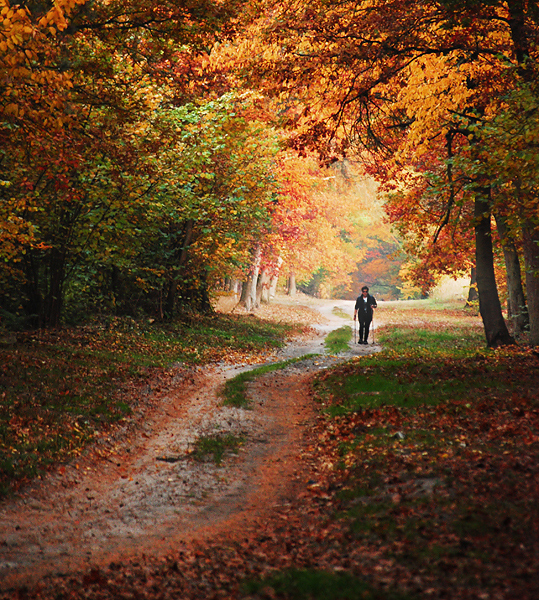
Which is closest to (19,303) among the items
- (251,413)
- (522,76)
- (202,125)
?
(202,125)

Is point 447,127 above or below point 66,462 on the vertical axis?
above

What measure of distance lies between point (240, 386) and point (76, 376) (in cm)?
327

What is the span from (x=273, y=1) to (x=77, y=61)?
4184 mm

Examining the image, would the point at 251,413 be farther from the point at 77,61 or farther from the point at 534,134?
the point at 77,61

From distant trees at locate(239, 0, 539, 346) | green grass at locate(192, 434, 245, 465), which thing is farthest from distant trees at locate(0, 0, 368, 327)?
green grass at locate(192, 434, 245, 465)

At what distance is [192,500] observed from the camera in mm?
5996

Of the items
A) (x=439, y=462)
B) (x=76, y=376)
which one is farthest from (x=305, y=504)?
(x=76, y=376)

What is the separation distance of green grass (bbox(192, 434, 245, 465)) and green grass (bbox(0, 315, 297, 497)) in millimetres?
1532

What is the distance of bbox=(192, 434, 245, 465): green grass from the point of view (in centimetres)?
730

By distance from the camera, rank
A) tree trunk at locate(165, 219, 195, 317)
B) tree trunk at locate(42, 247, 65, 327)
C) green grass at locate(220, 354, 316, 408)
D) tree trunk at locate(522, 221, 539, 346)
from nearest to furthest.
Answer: green grass at locate(220, 354, 316, 408), tree trunk at locate(522, 221, 539, 346), tree trunk at locate(42, 247, 65, 327), tree trunk at locate(165, 219, 195, 317)

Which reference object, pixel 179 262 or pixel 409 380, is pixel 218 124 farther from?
pixel 409 380

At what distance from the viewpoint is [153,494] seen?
6133mm

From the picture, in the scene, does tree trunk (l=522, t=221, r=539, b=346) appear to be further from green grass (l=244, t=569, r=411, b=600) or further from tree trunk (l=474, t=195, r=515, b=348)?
green grass (l=244, t=569, r=411, b=600)

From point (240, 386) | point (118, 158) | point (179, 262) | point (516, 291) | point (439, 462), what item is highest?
point (118, 158)
